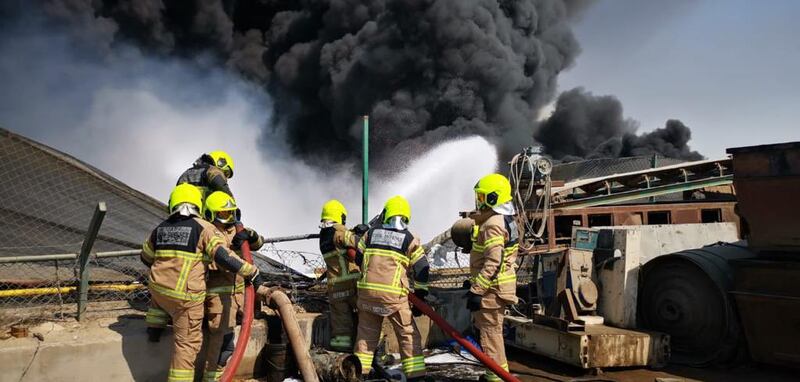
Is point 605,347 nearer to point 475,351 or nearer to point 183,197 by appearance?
point 475,351

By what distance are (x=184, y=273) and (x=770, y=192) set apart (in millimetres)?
5082

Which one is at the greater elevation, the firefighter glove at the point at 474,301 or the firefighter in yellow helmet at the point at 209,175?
the firefighter in yellow helmet at the point at 209,175

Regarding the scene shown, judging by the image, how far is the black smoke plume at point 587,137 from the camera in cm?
3158

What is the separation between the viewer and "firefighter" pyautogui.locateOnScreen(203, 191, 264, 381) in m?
4.48

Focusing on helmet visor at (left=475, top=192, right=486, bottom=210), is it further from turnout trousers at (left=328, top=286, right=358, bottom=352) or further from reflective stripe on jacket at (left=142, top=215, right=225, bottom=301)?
reflective stripe on jacket at (left=142, top=215, right=225, bottom=301)

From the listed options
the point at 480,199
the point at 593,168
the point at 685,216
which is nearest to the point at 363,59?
the point at 593,168

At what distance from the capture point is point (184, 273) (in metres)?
4.12

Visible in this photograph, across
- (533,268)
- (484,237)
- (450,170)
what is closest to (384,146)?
(450,170)

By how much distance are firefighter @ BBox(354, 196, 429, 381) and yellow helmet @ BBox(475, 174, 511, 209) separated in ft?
2.26

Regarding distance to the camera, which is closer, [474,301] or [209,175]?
[474,301]

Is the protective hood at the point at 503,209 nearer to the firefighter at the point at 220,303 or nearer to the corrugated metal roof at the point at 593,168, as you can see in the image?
the firefighter at the point at 220,303

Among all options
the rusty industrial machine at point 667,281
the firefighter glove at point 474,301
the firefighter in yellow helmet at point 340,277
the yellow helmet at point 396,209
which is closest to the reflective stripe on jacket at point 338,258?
the firefighter in yellow helmet at point 340,277

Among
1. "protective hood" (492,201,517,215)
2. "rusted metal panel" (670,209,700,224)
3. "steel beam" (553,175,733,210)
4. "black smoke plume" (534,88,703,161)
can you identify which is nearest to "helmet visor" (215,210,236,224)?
"protective hood" (492,201,517,215)

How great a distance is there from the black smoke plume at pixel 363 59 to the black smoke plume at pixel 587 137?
4.76m
